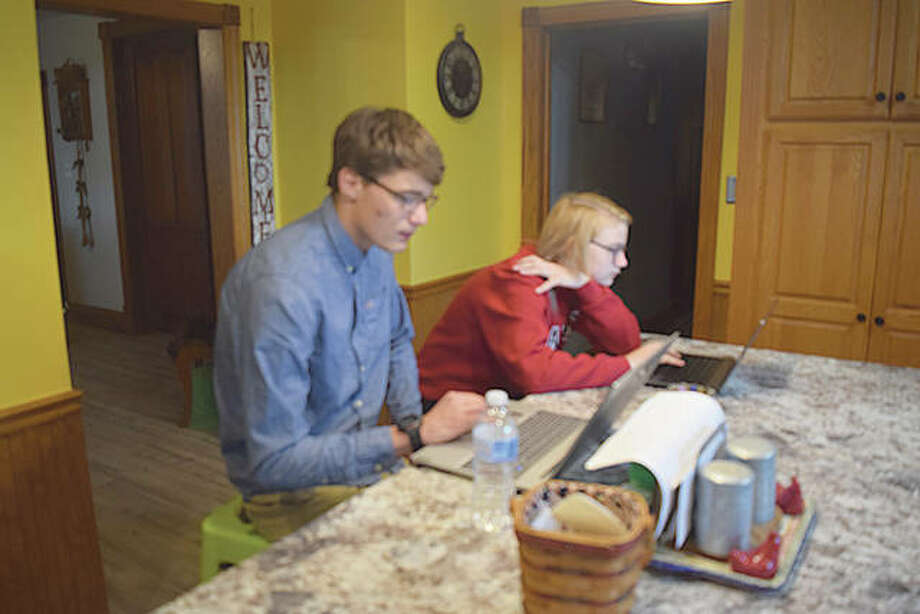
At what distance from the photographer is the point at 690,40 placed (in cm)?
597

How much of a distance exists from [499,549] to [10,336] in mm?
1783

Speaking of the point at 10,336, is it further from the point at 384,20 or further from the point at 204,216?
the point at 204,216

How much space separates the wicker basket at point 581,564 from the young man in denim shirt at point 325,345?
583mm

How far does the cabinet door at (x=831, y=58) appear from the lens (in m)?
2.56

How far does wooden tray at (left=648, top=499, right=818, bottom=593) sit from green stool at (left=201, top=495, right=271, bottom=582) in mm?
795

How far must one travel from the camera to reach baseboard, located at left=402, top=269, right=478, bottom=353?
147 inches

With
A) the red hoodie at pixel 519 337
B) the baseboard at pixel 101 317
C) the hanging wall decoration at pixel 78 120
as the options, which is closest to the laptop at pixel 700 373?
the red hoodie at pixel 519 337

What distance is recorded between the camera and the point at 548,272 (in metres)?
2.08

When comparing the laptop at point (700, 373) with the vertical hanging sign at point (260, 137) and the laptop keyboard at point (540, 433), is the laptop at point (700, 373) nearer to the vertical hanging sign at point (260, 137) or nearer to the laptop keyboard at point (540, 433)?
the laptop keyboard at point (540, 433)

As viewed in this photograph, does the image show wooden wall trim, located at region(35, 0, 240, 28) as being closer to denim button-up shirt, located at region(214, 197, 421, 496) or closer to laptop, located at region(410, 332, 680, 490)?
denim button-up shirt, located at region(214, 197, 421, 496)

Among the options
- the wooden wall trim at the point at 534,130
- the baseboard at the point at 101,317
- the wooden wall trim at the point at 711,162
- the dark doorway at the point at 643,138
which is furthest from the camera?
the baseboard at the point at 101,317

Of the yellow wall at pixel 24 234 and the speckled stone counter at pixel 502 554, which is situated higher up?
the yellow wall at pixel 24 234

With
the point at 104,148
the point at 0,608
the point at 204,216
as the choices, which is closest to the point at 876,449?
the point at 0,608

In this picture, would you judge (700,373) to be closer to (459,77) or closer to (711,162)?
(711,162)
